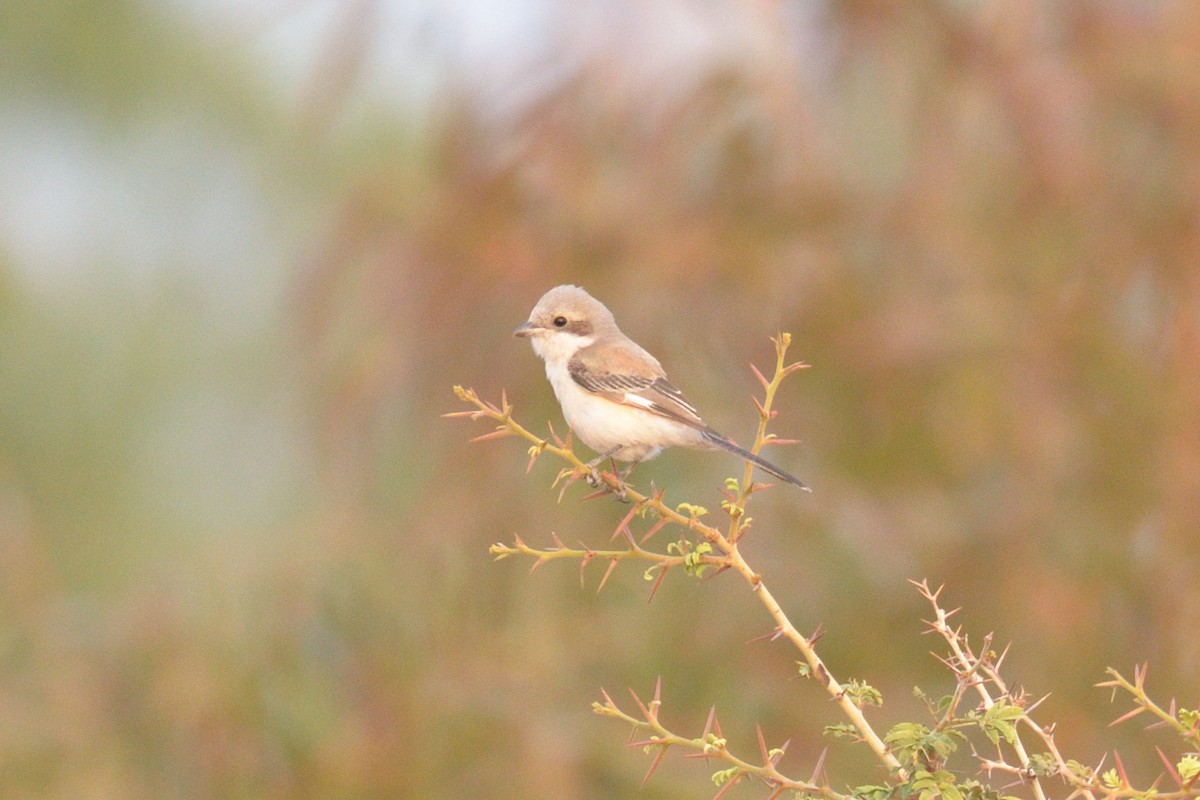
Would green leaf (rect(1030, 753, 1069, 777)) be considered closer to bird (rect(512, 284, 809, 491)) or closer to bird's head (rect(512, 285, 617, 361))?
bird (rect(512, 284, 809, 491))

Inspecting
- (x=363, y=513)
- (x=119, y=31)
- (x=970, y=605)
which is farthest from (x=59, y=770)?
(x=119, y=31)

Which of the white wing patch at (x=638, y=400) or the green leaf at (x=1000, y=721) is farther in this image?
the white wing patch at (x=638, y=400)

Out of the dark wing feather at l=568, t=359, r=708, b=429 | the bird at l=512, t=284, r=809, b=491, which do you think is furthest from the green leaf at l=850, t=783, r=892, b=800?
the dark wing feather at l=568, t=359, r=708, b=429

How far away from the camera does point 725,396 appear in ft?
20.9

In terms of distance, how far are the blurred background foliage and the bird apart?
37.0 inches

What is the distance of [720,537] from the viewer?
244cm

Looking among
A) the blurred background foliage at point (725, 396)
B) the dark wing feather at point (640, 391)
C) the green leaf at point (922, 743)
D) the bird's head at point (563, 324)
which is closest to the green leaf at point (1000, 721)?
the green leaf at point (922, 743)

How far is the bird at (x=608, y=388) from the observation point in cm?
484

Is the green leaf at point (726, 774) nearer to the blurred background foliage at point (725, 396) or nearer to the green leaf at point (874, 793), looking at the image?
the green leaf at point (874, 793)

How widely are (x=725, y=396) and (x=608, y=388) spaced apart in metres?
1.46

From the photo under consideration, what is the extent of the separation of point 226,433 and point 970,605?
9666mm

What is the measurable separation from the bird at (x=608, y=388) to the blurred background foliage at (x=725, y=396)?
3.09 feet

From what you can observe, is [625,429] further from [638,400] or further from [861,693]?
[861,693]

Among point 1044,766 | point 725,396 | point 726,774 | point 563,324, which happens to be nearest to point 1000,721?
point 1044,766
